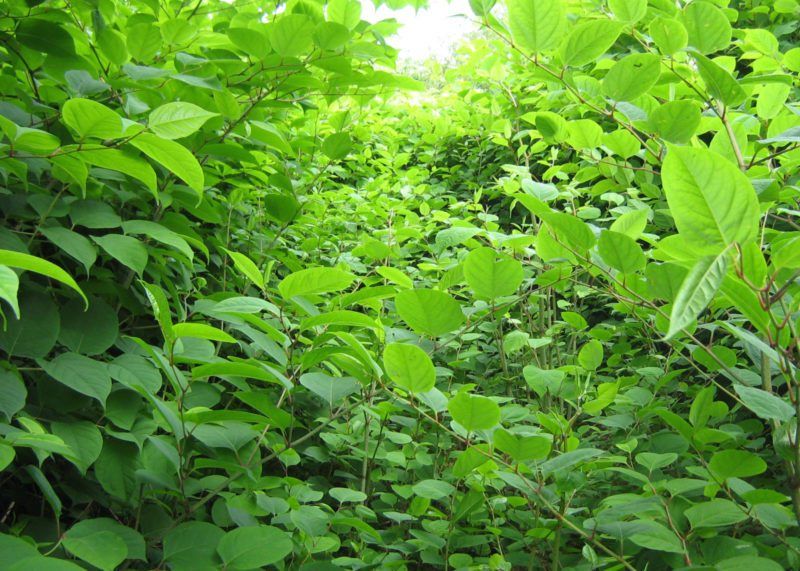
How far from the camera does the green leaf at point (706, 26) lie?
1064 mm

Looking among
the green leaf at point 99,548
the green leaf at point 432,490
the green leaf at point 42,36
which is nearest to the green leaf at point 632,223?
the green leaf at point 432,490

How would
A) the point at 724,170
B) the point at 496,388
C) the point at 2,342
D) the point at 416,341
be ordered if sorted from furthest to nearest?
the point at 496,388, the point at 416,341, the point at 2,342, the point at 724,170

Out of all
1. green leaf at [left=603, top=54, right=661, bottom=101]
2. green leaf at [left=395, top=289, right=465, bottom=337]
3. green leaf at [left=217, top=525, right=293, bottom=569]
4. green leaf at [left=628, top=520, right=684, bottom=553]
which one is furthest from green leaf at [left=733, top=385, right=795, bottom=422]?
green leaf at [left=217, top=525, right=293, bottom=569]

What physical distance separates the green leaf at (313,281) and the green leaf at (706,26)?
31.6 inches

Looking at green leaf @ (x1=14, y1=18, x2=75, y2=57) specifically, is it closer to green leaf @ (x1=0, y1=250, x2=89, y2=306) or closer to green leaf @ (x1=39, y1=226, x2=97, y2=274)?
green leaf @ (x1=39, y1=226, x2=97, y2=274)

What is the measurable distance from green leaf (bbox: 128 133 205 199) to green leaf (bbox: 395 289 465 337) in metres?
0.45

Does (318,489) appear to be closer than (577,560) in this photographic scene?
No

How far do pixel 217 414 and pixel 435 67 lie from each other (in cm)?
538

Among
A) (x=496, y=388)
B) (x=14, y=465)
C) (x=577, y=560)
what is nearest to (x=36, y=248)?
(x=14, y=465)

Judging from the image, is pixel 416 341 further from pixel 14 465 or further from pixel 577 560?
pixel 14 465

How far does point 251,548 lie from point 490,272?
71 centimetres

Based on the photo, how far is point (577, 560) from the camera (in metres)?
1.57

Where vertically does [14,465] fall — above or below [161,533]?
above

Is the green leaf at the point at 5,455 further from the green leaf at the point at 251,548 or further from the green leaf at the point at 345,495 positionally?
the green leaf at the point at 345,495
